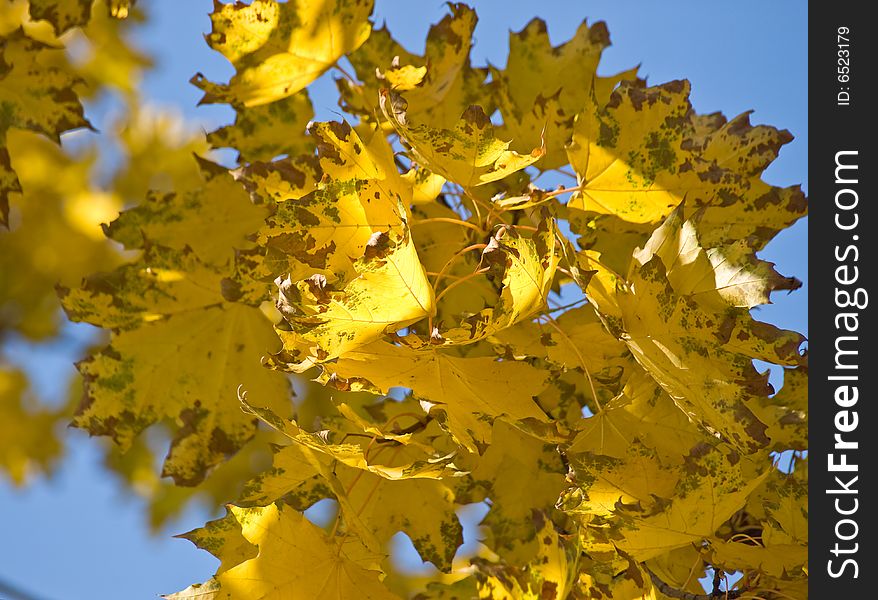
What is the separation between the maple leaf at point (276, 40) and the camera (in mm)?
963

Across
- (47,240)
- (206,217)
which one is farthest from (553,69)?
→ (47,240)

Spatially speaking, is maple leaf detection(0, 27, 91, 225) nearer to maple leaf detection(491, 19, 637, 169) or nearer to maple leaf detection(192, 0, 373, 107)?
maple leaf detection(192, 0, 373, 107)

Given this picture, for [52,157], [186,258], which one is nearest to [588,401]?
[186,258]

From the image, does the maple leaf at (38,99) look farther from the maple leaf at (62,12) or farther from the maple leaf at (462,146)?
the maple leaf at (462,146)

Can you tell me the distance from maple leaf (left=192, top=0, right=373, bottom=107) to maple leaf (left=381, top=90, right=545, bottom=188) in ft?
1.02

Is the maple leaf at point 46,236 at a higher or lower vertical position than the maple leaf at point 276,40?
higher

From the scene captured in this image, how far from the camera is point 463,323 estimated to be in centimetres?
63

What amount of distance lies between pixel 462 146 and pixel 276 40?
374mm

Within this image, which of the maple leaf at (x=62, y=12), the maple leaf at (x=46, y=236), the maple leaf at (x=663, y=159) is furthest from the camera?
the maple leaf at (x=46, y=236)

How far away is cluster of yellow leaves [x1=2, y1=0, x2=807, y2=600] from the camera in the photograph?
667mm

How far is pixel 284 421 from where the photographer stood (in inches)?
26.7

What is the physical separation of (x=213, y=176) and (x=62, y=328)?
185cm

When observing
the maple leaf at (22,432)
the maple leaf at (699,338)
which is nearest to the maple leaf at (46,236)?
the maple leaf at (22,432)

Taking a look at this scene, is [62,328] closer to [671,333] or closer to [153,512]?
[153,512]
